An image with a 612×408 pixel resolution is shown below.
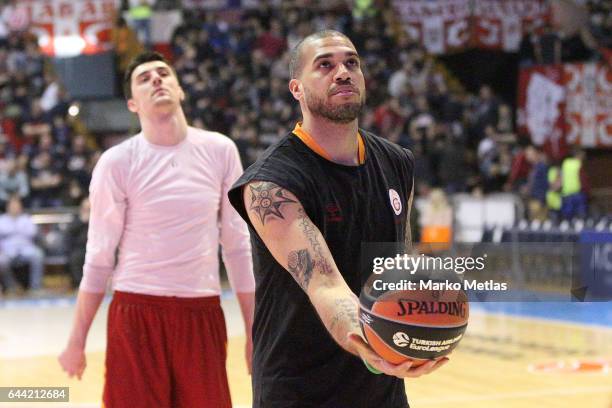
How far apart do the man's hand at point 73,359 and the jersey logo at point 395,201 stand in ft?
7.08

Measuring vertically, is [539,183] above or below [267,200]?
below

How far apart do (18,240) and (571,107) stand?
11.8m

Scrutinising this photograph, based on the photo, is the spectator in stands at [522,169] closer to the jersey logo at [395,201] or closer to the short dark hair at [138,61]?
the short dark hair at [138,61]

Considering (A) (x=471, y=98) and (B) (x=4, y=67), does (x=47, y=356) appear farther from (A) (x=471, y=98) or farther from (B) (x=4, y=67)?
(A) (x=471, y=98)

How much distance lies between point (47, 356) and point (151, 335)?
6638 millimetres

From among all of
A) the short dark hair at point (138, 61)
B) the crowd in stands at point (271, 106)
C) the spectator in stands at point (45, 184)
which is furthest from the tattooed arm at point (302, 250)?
the spectator in stands at point (45, 184)

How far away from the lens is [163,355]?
5.04 m

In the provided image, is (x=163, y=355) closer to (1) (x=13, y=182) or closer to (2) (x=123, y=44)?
(1) (x=13, y=182)

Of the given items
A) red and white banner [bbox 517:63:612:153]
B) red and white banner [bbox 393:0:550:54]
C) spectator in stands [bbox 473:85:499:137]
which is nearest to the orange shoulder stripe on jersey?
spectator in stands [bbox 473:85:499:137]

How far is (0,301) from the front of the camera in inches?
676

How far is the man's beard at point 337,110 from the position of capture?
11.6 feet

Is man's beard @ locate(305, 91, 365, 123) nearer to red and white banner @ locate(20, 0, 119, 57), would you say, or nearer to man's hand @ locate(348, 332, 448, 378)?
man's hand @ locate(348, 332, 448, 378)

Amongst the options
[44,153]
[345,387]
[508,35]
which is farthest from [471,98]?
[345,387]

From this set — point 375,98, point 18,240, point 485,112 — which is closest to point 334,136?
point 18,240
